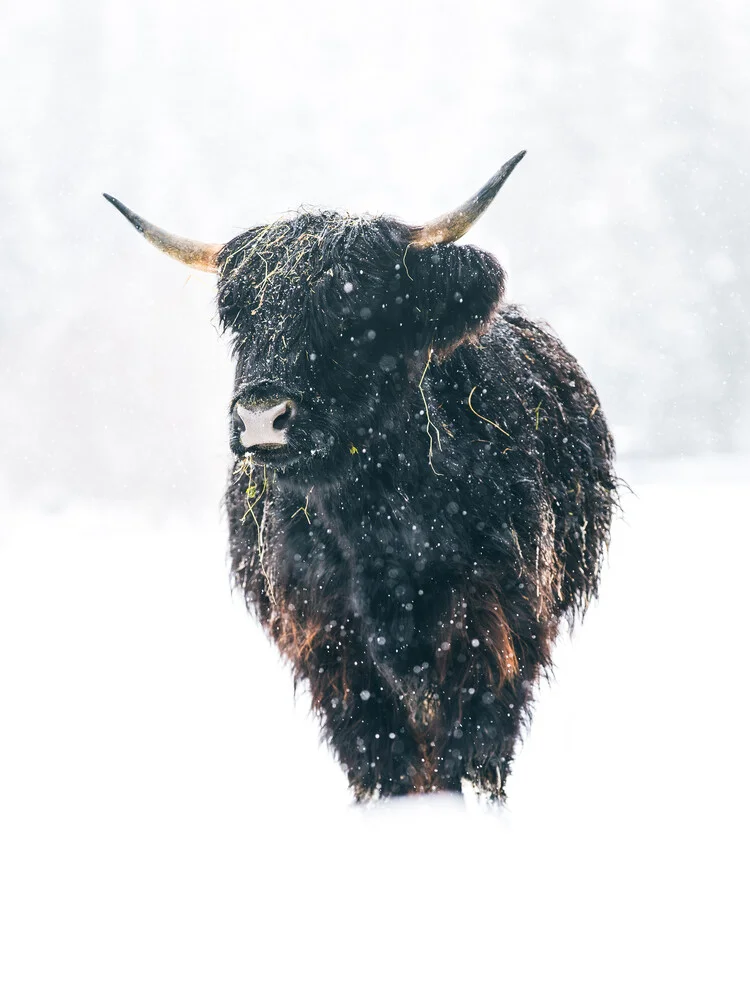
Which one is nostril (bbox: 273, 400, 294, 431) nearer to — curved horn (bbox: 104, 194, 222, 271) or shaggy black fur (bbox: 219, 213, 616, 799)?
shaggy black fur (bbox: 219, 213, 616, 799)

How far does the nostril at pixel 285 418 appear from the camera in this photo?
2.58 m

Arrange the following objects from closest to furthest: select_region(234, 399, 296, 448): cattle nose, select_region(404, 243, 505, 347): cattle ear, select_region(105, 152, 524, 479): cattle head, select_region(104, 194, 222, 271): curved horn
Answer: select_region(234, 399, 296, 448): cattle nose, select_region(105, 152, 524, 479): cattle head, select_region(404, 243, 505, 347): cattle ear, select_region(104, 194, 222, 271): curved horn

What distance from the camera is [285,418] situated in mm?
2594

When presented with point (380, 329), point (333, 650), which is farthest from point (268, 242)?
point (333, 650)

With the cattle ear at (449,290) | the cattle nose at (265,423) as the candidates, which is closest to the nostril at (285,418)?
the cattle nose at (265,423)

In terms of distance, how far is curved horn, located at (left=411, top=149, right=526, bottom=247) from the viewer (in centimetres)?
256

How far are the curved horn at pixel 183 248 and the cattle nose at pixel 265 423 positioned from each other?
0.79 m

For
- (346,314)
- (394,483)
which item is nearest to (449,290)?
(346,314)

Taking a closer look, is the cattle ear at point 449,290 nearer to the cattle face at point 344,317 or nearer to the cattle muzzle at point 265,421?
the cattle face at point 344,317

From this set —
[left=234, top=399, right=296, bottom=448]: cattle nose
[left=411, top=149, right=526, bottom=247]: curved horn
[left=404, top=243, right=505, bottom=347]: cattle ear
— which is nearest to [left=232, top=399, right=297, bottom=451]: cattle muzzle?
[left=234, top=399, right=296, bottom=448]: cattle nose

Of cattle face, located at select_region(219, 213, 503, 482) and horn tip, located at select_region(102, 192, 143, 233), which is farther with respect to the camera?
horn tip, located at select_region(102, 192, 143, 233)

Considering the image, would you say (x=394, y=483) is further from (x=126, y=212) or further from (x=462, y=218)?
(x=126, y=212)

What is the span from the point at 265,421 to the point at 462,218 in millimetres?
871

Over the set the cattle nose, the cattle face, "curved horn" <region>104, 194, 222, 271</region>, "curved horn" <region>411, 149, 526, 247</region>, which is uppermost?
"curved horn" <region>104, 194, 222, 271</region>
